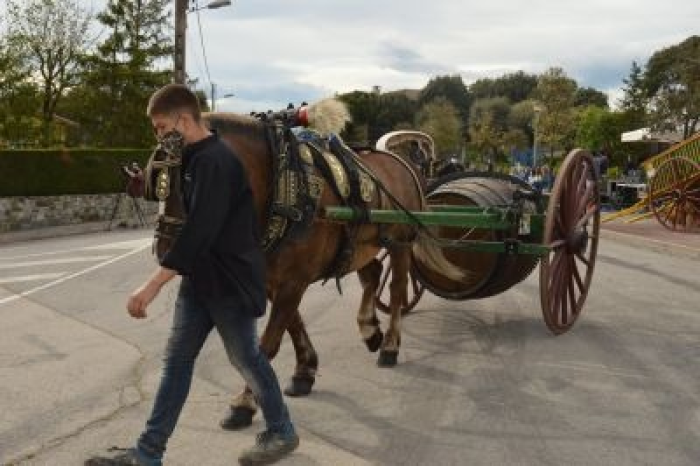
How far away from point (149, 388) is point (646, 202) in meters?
13.8

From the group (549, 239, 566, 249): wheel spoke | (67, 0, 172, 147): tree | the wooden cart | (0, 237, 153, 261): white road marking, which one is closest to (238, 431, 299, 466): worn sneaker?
the wooden cart

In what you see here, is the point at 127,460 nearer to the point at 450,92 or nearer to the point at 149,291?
the point at 149,291

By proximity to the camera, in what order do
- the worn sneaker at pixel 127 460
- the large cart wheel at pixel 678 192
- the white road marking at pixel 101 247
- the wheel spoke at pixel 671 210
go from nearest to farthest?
the worn sneaker at pixel 127 460 → the white road marking at pixel 101 247 → the large cart wheel at pixel 678 192 → the wheel spoke at pixel 671 210

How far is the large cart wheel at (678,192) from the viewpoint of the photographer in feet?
52.3

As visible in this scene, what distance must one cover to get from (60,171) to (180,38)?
18.0ft

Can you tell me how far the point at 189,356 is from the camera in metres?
3.75

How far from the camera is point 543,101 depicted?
47250 mm

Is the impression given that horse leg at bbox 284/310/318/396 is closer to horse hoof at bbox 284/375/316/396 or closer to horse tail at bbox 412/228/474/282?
horse hoof at bbox 284/375/316/396

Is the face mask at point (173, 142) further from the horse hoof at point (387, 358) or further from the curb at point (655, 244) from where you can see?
the curb at point (655, 244)

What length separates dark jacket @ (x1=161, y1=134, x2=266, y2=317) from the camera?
3.40 metres

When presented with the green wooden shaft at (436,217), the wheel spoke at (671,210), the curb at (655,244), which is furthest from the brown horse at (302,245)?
the wheel spoke at (671,210)

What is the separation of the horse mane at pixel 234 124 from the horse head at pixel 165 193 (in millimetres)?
653

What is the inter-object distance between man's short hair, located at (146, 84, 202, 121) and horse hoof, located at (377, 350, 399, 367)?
3018mm

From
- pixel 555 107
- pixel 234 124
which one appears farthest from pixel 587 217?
pixel 555 107
